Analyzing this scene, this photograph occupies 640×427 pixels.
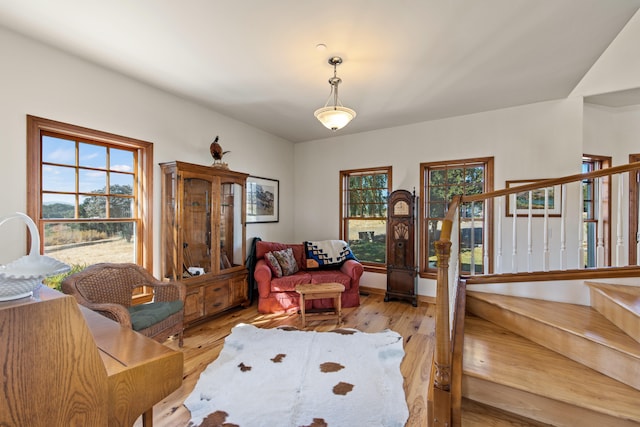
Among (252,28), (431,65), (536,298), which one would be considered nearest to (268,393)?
(536,298)

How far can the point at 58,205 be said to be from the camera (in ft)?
8.29

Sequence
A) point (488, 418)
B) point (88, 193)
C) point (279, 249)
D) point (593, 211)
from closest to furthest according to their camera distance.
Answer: point (488, 418), point (88, 193), point (593, 211), point (279, 249)

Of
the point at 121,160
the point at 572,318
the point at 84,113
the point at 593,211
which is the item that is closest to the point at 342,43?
the point at 84,113

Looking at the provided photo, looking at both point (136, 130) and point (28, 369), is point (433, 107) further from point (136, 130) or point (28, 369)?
point (28, 369)

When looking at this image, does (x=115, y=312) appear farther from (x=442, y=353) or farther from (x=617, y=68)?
(x=617, y=68)

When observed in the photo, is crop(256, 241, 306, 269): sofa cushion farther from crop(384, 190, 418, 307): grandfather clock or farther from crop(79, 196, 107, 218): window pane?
crop(79, 196, 107, 218): window pane

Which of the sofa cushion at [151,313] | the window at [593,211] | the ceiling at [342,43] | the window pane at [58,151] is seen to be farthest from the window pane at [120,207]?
the window at [593,211]

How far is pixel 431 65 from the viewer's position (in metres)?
2.61

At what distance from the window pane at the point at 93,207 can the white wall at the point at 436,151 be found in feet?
10.4

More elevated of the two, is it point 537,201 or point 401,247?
point 537,201

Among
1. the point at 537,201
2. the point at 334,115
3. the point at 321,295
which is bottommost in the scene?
the point at 321,295

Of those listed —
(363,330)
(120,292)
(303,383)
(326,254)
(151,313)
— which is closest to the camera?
(303,383)

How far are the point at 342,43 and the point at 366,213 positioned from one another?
2939 mm

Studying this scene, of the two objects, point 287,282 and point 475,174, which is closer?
point 287,282
